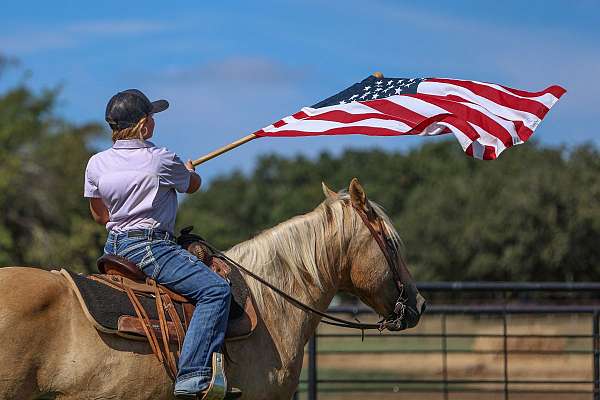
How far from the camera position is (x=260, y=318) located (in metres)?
5.14

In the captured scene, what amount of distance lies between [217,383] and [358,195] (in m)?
1.34

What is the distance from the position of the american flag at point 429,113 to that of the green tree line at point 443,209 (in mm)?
14373

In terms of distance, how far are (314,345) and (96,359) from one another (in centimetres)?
439

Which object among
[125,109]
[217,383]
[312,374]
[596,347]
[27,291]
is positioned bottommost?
[312,374]

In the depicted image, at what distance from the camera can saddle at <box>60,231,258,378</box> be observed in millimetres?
4613

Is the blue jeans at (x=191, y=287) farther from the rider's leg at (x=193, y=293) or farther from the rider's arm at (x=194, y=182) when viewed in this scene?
the rider's arm at (x=194, y=182)

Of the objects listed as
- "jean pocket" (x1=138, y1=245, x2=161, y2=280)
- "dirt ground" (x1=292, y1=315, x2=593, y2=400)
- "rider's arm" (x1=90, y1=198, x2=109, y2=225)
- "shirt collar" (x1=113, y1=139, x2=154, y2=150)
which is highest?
"shirt collar" (x1=113, y1=139, x2=154, y2=150)

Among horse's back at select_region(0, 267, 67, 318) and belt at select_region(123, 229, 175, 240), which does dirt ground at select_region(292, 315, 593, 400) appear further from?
horse's back at select_region(0, 267, 67, 318)

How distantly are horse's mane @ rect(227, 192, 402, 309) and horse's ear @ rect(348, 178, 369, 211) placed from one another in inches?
2.2

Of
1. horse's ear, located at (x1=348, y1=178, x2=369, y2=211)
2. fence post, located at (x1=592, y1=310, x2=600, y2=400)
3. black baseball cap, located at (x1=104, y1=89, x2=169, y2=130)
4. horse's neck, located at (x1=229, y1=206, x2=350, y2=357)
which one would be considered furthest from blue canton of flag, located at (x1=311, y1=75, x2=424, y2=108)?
fence post, located at (x1=592, y1=310, x2=600, y2=400)

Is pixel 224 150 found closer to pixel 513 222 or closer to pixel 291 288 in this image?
pixel 291 288

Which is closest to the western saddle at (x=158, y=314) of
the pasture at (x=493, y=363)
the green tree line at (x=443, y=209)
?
the pasture at (x=493, y=363)

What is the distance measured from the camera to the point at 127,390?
4617 millimetres

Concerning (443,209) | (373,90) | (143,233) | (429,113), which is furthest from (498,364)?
(443,209)
